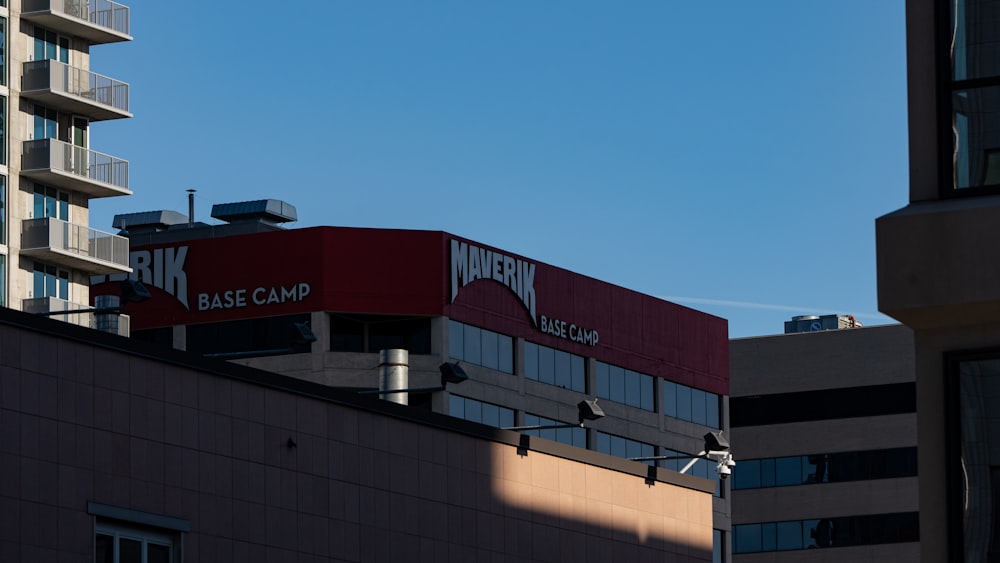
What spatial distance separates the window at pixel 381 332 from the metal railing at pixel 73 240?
469 inches

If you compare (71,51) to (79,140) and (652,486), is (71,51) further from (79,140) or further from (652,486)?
(652,486)

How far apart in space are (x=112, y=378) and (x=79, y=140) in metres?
68.4

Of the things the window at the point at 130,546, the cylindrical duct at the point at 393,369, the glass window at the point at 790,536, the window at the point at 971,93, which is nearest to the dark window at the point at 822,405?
the glass window at the point at 790,536

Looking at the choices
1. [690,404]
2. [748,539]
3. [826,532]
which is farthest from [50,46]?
[826,532]

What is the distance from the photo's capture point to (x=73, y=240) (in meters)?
97.4

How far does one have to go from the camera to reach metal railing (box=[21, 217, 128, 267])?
313 ft

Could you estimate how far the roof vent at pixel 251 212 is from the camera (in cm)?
11156

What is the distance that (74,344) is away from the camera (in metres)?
33.2

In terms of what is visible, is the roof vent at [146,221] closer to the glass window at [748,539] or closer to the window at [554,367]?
the window at [554,367]

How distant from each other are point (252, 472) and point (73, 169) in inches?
2494

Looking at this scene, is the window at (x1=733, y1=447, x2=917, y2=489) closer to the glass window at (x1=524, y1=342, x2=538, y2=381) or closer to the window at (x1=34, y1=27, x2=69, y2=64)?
the glass window at (x1=524, y1=342, x2=538, y2=381)

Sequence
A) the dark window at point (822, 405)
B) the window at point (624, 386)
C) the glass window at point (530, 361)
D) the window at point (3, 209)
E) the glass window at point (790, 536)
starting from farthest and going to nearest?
1. the glass window at point (790, 536)
2. the dark window at point (822, 405)
3. the window at point (624, 386)
4. the glass window at point (530, 361)
5. the window at point (3, 209)

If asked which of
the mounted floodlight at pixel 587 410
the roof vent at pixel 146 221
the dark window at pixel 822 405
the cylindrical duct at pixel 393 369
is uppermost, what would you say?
the roof vent at pixel 146 221

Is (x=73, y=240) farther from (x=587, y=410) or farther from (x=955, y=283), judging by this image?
(x=955, y=283)
